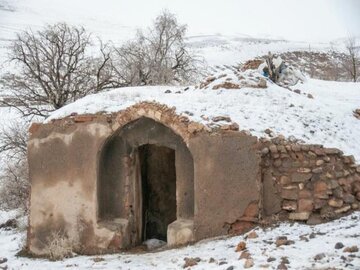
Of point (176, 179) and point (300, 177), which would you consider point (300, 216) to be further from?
point (176, 179)

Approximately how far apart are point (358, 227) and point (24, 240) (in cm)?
619

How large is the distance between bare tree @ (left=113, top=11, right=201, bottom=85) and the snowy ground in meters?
11.6

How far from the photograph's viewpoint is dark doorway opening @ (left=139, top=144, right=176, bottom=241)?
943cm

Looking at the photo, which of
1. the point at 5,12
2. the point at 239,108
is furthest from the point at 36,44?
the point at 5,12

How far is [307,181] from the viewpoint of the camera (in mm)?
6781

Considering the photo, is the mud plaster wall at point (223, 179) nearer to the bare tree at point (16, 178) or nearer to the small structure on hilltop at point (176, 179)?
the small structure on hilltop at point (176, 179)

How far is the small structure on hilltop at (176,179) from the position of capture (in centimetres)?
674

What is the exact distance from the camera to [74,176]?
7863 mm

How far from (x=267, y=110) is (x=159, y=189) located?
319 cm

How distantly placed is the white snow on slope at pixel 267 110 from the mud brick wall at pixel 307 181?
239 millimetres

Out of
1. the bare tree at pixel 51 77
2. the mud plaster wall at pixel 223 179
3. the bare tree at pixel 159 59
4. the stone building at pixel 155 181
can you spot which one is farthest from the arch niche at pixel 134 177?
the bare tree at pixel 159 59

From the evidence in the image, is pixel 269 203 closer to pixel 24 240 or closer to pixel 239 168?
pixel 239 168

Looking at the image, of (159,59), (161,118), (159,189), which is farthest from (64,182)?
(159,59)

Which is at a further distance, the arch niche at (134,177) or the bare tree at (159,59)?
the bare tree at (159,59)
